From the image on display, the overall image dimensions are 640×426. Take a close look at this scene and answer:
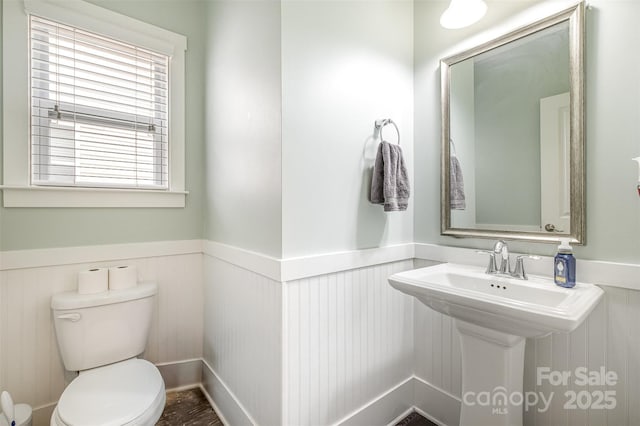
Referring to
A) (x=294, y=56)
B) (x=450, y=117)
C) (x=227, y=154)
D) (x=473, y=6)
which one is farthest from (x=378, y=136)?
(x=227, y=154)

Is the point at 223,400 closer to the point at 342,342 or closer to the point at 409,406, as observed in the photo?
the point at 342,342

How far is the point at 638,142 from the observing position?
1.02 meters

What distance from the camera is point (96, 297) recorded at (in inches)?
56.5

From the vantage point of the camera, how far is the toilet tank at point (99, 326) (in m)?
1.39

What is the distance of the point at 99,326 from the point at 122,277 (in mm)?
254

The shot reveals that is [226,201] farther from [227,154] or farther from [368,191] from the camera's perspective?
[368,191]

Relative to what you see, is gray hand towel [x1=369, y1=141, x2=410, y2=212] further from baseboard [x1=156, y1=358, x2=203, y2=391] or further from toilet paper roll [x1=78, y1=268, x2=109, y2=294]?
baseboard [x1=156, y1=358, x2=203, y2=391]

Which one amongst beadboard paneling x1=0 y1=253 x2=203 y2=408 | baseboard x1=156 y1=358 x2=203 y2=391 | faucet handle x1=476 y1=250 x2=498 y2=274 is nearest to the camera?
faucet handle x1=476 y1=250 x2=498 y2=274

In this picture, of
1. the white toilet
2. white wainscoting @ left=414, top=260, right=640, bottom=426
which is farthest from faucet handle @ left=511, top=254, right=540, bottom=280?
the white toilet

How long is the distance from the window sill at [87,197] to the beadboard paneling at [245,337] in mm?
452

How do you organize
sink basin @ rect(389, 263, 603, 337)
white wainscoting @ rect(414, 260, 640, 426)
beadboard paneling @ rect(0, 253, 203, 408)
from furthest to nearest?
beadboard paneling @ rect(0, 253, 203, 408), white wainscoting @ rect(414, 260, 640, 426), sink basin @ rect(389, 263, 603, 337)

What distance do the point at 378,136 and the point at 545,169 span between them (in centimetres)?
76

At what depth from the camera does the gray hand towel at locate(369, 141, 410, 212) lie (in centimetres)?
139

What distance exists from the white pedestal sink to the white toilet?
3.81 ft
